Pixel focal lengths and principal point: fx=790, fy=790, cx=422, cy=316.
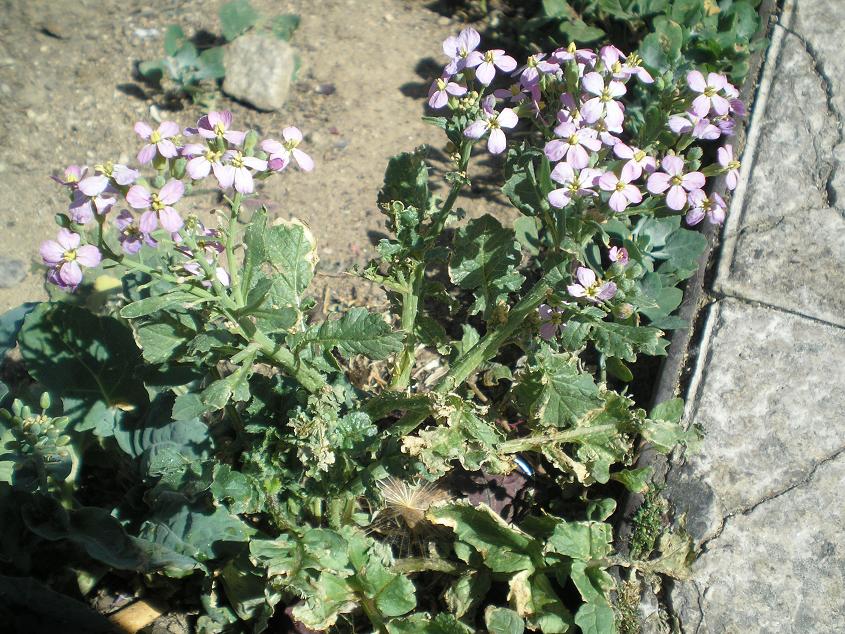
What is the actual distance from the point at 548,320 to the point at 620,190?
0.64 meters

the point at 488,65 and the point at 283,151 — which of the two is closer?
the point at 283,151

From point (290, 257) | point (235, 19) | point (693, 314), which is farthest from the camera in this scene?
point (235, 19)

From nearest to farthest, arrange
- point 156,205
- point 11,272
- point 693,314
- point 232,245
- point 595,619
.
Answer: point 156,205
point 232,245
point 595,619
point 693,314
point 11,272

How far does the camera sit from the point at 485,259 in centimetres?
276

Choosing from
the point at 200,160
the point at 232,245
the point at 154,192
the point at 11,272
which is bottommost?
the point at 11,272

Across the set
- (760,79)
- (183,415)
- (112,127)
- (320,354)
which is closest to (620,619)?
(320,354)

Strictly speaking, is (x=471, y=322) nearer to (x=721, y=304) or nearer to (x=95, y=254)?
(x=721, y=304)

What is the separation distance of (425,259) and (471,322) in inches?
34.4

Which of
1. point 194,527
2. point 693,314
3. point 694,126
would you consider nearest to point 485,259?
point 694,126

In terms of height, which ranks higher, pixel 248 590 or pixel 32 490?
pixel 32 490

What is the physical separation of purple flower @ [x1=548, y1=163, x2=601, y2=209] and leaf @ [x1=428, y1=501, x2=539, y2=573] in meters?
1.06

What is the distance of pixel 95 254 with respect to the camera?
1.90 metres

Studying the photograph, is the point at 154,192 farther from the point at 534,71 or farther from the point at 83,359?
the point at 534,71

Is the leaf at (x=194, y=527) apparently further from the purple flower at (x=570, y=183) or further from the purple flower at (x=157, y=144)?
the purple flower at (x=570, y=183)
